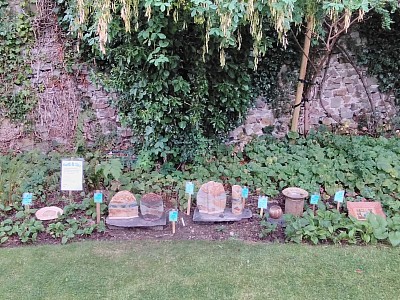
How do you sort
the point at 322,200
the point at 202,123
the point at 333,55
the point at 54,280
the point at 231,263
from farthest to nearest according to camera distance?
1. the point at 333,55
2. the point at 202,123
3. the point at 322,200
4. the point at 231,263
5. the point at 54,280

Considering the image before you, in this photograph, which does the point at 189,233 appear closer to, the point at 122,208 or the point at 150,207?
the point at 150,207

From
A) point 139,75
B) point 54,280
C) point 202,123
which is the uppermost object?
point 139,75

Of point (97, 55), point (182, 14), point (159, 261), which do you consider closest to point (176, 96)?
point (182, 14)

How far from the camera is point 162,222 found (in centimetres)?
306

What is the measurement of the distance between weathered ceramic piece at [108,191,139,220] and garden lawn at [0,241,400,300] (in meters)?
0.29

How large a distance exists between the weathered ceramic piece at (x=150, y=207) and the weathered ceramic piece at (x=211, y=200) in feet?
1.22

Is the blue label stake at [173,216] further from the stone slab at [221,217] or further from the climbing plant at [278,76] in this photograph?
the climbing plant at [278,76]

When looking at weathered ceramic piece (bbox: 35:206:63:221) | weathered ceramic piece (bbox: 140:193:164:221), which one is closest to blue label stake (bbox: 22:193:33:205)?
weathered ceramic piece (bbox: 35:206:63:221)

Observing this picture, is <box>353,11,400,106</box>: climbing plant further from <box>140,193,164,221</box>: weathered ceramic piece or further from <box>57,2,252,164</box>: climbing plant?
<box>140,193,164,221</box>: weathered ceramic piece

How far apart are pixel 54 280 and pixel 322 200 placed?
7.95 ft

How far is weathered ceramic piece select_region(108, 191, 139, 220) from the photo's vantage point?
10.1 feet

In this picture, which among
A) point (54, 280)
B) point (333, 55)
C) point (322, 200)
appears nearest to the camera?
point (54, 280)

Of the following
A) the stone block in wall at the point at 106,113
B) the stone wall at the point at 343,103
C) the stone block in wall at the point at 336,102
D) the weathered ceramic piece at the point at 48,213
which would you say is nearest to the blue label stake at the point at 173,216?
the weathered ceramic piece at the point at 48,213

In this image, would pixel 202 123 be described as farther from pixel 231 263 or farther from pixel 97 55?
pixel 231 263
